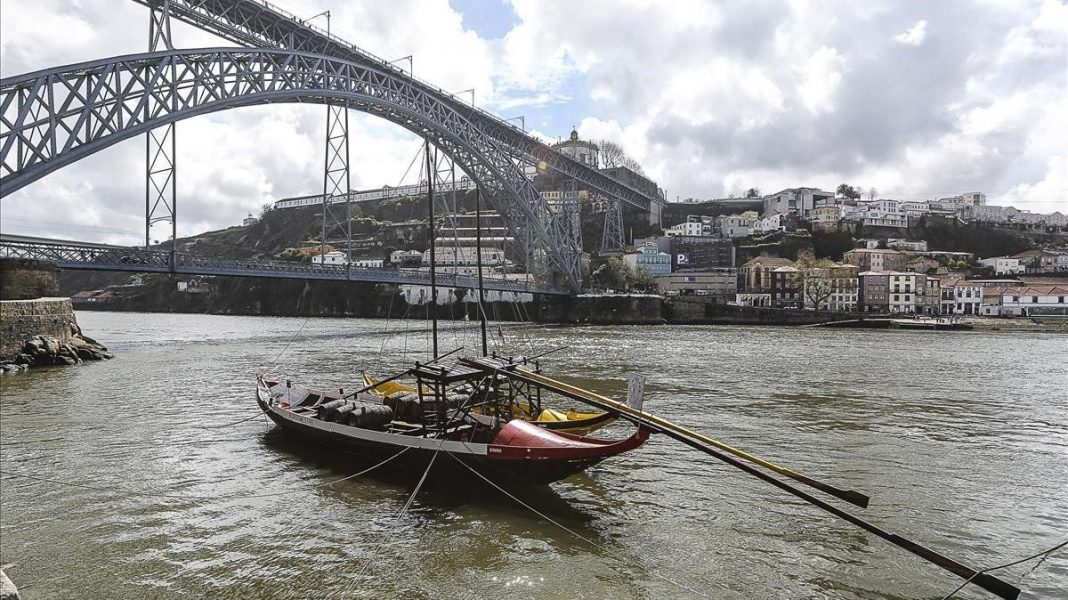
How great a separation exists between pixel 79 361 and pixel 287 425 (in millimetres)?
20220

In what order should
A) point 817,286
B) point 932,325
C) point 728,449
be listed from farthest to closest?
point 817,286, point 932,325, point 728,449

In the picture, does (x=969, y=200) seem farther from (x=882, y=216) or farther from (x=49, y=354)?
(x=49, y=354)

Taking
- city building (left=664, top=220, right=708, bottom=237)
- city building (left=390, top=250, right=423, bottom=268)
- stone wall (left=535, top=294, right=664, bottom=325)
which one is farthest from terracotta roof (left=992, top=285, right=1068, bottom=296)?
city building (left=390, top=250, right=423, bottom=268)

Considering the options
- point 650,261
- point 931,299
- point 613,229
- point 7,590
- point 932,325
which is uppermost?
point 613,229

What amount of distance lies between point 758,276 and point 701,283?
7369 millimetres

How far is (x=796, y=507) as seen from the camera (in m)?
9.53

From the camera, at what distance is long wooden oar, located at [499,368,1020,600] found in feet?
19.4

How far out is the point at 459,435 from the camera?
1023cm

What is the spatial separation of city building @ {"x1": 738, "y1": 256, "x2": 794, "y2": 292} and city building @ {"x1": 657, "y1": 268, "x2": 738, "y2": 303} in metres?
1.55

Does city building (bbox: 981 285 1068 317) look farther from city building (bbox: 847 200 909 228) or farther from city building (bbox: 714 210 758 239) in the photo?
city building (bbox: 714 210 758 239)

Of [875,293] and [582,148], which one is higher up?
[582,148]

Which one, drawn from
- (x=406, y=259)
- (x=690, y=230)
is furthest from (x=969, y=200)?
(x=406, y=259)

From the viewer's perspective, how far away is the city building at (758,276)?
2913 inches

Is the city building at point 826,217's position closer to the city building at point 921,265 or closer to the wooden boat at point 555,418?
the city building at point 921,265
